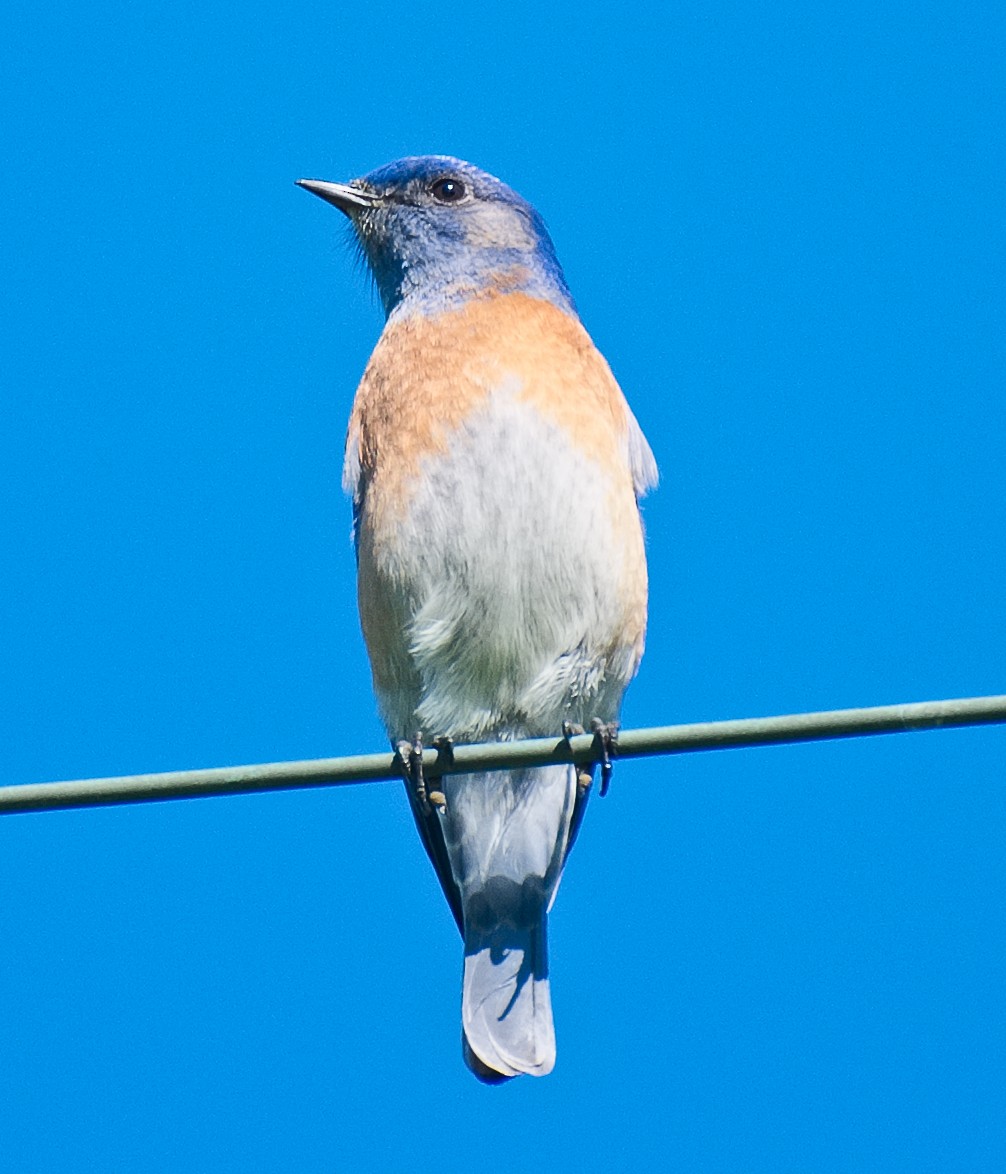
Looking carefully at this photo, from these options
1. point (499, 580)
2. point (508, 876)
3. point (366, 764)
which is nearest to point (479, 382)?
point (499, 580)

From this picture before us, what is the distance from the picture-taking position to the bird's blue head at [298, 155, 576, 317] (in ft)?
24.3

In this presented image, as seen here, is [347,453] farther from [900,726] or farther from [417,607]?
[900,726]

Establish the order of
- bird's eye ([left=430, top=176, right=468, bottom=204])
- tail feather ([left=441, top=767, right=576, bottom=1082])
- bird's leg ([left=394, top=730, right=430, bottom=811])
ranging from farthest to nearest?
1. bird's eye ([left=430, top=176, right=468, bottom=204])
2. tail feather ([left=441, top=767, right=576, bottom=1082])
3. bird's leg ([left=394, top=730, right=430, bottom=811])

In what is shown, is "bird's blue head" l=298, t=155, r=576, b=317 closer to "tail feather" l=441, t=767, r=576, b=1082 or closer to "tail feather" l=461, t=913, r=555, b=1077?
"tail feather" l=441, t=767, r=576, b=1082

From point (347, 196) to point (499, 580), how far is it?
2.77 m

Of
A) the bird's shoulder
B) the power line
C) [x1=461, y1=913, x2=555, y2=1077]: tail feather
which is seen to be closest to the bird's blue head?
the bird's shoulder

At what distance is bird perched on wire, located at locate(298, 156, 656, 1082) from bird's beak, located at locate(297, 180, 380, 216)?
1.15 m

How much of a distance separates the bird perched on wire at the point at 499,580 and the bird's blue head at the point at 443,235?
0.19 meters

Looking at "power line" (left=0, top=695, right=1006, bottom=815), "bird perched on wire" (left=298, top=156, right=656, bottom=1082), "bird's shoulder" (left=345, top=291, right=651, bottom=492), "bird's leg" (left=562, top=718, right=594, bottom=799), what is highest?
"bird's shoulder" (left=345, top=291, right=651, bottom=492)

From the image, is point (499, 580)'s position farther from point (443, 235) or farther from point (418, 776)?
point (443, 235)

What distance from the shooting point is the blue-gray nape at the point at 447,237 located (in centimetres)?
741

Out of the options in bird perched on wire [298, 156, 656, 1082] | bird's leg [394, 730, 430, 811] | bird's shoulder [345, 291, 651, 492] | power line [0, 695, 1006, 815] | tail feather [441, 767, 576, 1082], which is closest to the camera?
power line [0, 695, 1006, 815]

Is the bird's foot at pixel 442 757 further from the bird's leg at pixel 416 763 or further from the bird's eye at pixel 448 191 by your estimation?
the bird's eye at pixel 448 191

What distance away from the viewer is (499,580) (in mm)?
6207
